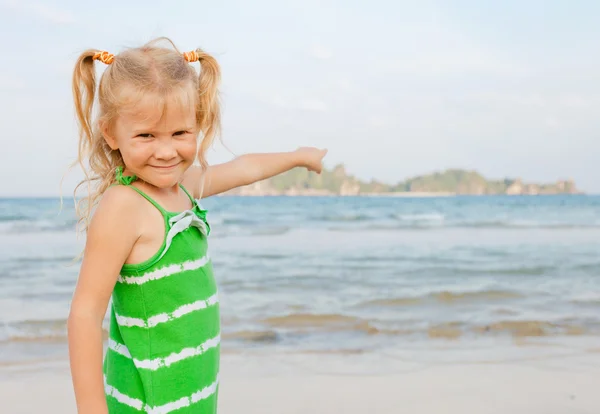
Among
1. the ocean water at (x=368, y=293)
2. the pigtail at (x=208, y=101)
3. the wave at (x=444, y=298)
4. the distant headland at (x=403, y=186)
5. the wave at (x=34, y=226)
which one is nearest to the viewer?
the pigtail at (x=208, y=101)

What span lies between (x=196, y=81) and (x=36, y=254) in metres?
10.3

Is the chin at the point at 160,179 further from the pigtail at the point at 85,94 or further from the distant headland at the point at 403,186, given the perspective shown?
the distant headland at the point at 403,186

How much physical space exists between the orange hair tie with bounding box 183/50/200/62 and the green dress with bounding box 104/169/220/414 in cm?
38

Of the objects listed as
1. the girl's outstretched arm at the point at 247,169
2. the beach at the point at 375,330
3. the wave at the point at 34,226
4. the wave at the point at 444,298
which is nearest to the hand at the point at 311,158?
the girl's outstretched arm at the point at 247,169

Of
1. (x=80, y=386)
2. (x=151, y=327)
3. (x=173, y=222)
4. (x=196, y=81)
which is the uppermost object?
(x=196, y=81)

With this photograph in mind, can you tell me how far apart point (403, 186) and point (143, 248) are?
51.1 metres

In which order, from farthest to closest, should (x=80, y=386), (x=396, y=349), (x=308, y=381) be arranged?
(x=396, y=349), (x=308, y=381), (x=80, y=386)

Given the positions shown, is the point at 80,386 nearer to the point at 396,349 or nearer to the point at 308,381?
the point at 308,381

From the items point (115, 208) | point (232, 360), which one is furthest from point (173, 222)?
point (232, 360)

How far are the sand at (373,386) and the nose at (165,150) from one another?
2.30m

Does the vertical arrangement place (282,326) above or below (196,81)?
below

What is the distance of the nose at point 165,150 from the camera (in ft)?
5.67

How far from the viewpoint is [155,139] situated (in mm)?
1733

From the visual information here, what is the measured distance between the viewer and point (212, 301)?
1881 mm
